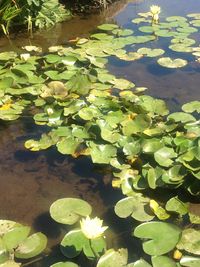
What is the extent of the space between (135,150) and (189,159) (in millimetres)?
373

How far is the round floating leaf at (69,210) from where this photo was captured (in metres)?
2.09

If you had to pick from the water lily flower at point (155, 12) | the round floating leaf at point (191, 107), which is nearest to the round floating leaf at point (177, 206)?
the round floating leaf at point (191, 107)

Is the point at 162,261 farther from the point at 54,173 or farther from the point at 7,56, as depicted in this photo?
the point at 7,56

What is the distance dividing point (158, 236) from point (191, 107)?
1.34 m

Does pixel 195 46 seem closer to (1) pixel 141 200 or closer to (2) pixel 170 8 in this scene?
(2) pixel 170 8

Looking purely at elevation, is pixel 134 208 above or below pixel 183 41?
below

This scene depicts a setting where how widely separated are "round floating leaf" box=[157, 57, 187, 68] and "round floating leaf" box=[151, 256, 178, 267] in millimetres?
2321

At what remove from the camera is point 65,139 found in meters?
2.73

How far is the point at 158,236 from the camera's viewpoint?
195 centimetres

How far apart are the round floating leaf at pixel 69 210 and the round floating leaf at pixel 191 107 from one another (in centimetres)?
122

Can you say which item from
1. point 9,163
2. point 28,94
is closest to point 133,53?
point 28,94

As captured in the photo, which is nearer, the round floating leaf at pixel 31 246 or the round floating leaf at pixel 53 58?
the round floating leaf at pixel 31 246

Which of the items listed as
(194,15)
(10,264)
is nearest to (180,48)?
(194,15)

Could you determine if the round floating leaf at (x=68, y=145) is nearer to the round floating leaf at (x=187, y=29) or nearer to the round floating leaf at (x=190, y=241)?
the round floating leaf at (x=190, y=241)
